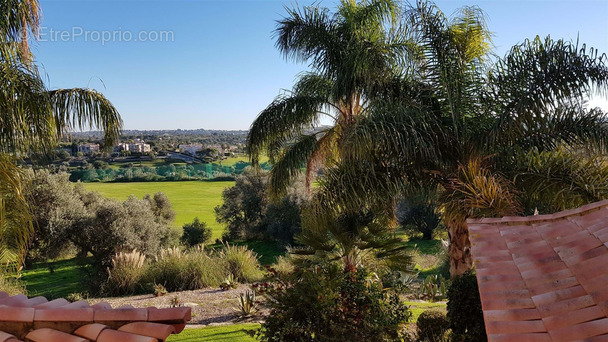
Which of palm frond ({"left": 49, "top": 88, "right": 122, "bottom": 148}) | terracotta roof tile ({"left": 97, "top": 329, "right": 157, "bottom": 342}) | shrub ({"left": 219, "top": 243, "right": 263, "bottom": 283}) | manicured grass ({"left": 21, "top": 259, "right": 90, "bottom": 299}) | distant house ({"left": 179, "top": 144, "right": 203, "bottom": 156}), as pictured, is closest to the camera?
terracotta roof tile ({"left": 97, "top": 329, "right": 157, "bottom": 342})

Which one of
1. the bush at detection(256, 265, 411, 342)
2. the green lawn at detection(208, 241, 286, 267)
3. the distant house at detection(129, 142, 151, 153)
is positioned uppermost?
the distant house at detection(129, 142, 151, 153)

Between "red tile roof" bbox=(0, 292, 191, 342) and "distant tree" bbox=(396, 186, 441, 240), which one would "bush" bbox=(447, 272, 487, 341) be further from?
"distant tree" bbox=(396, 186, 441, 240)

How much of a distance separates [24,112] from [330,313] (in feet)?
17.4

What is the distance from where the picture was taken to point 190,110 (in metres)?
36.1

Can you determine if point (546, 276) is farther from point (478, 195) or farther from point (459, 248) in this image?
point (459, 248)

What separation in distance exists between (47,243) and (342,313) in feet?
53.8

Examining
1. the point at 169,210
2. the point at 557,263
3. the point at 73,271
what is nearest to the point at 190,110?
the point at 169,210

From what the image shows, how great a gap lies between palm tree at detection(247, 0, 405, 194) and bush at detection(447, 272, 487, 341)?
13.7 feet

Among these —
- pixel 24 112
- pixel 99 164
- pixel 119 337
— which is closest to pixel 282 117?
pixel 24 112

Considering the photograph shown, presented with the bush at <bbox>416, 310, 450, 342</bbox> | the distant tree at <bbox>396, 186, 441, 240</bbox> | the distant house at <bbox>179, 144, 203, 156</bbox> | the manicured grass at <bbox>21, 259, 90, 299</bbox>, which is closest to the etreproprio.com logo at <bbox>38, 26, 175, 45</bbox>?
the bush at <bbox>416, 310, 450, 342</bbox>

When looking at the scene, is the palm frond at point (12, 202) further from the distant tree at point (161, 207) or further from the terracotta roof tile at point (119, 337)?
the distant tree at point (161, 207)

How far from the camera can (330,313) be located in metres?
6.11

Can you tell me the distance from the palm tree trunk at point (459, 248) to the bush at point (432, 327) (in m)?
0.88

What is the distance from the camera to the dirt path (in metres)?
9.49
